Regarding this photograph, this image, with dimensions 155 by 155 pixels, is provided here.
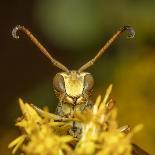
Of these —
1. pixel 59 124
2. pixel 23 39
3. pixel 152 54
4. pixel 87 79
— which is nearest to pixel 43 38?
pixel 23 39

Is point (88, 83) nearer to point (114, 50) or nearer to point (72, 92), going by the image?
point (72, 92)

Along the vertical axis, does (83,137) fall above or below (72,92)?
below

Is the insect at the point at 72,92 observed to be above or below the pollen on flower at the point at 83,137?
above

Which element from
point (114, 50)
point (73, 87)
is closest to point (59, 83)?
point (73, 87)

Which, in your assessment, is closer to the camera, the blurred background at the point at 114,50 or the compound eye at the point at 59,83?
the compound eye at the point at 59,83

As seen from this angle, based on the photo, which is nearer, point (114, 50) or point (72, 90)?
point (72, 90)

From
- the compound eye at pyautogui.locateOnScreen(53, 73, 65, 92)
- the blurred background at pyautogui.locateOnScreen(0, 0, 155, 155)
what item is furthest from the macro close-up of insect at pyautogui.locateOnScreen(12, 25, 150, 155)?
the blurred background at pyautogui.locateOnScreen(0, 0, 155, 155)

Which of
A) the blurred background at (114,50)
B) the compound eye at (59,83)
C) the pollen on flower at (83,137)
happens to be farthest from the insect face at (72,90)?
the blurred background at (114,50)

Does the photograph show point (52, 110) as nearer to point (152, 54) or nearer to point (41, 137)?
point (152, 54)

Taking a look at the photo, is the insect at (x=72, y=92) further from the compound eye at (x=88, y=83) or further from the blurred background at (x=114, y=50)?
the blurred background at (x=114, y=50)
